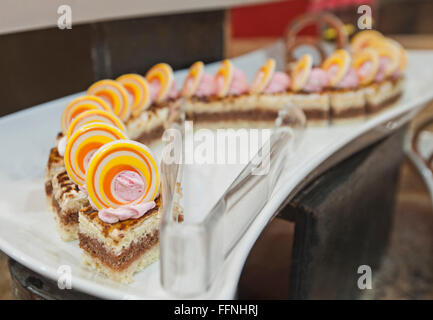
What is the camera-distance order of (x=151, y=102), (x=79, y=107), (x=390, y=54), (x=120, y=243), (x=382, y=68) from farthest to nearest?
(x=390, y=54) → (x=382, y=68) → (x=151, y=102) → (x=79, y=107) → (x=120, y=243)

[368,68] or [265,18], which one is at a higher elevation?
[265,18]

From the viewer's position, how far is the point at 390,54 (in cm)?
265

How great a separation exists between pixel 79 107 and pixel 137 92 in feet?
1.36

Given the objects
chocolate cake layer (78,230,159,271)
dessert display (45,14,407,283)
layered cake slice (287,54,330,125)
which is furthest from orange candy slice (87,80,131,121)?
layered cake slice (287,54,330,125)

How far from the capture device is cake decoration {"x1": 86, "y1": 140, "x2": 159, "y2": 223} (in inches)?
40.3

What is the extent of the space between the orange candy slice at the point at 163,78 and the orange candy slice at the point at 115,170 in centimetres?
95

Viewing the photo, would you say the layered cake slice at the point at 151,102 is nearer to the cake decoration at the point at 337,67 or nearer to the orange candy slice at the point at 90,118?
the orange candy slice at the point at 90,118

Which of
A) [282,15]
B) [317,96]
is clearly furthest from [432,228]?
[282,15]

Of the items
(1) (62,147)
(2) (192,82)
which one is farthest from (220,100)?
(1) (62,147)

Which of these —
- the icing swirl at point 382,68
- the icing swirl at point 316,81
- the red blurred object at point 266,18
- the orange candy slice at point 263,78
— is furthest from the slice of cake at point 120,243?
the red blurred object at point 266,18

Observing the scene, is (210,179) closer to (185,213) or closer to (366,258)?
(185,213)

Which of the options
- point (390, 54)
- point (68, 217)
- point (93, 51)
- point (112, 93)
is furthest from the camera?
point (390, 54)

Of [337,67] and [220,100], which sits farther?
[337,67]

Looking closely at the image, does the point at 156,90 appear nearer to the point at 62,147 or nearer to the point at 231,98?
the point at 231,98
